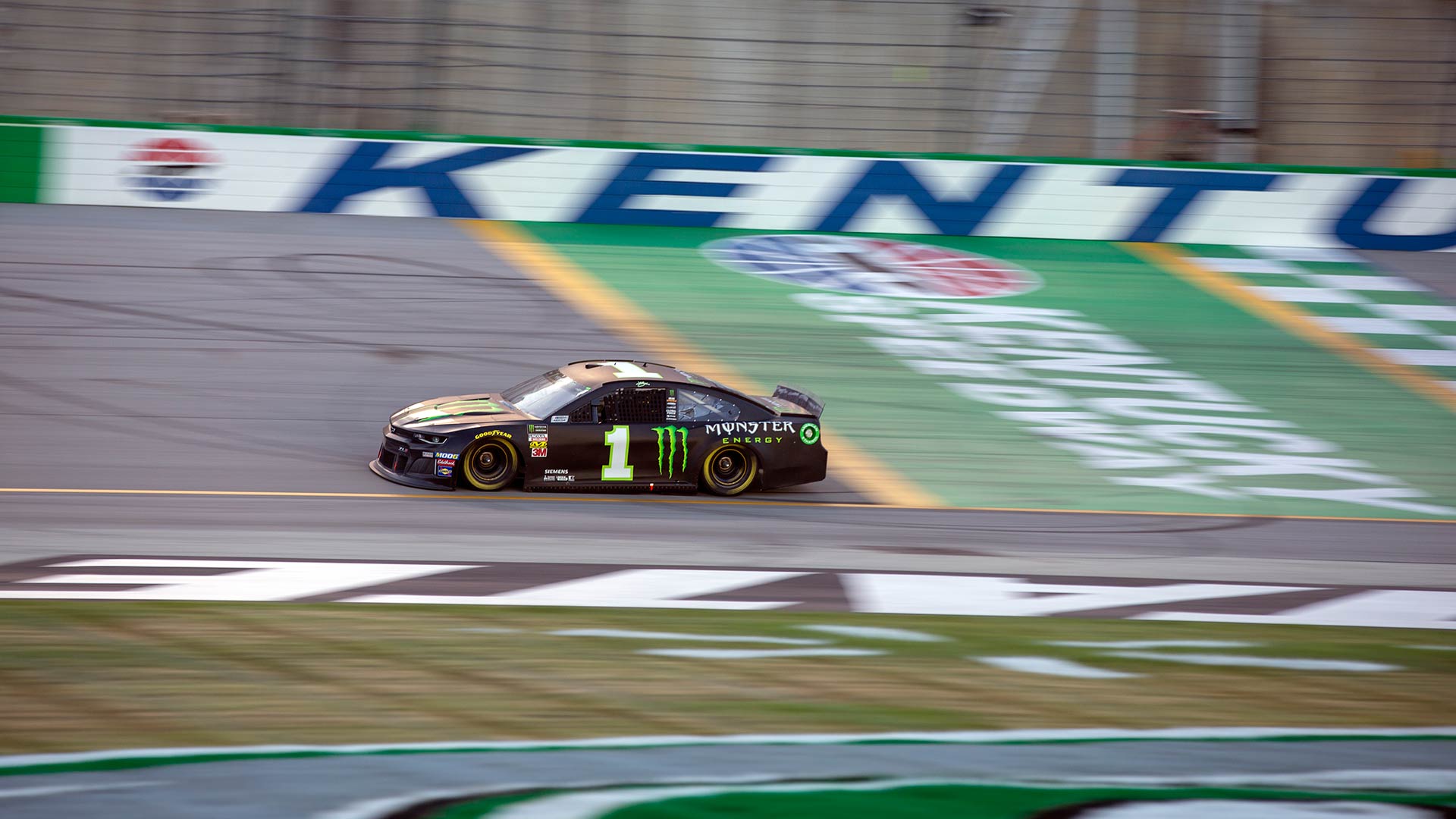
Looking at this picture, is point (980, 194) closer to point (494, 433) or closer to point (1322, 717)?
point (494, 433)

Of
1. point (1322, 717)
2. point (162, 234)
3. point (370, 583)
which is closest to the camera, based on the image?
point (1322, 717)

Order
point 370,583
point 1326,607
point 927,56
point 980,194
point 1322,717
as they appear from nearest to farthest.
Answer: point 1322,717 < point 370,583 < point 1326,607 < point 980,194 < point 927,56

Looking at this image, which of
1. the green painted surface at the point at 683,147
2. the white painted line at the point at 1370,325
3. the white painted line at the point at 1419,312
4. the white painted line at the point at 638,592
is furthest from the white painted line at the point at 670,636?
the white painted line at the point at 1419,312

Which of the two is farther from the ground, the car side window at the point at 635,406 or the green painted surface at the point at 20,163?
the green painted surface at the point at 20,163

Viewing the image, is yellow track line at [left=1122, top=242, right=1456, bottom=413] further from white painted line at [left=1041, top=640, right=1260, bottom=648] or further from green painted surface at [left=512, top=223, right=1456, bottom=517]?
white painted line at [left=1041, top=640, right=1260, bottom=648]

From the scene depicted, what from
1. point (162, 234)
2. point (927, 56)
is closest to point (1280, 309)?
point (927, 56)

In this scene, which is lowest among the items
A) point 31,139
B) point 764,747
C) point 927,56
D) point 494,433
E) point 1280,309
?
point 764,747

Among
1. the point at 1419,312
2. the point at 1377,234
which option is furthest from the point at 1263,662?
the point at 1377,234

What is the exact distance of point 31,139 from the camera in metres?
16.4

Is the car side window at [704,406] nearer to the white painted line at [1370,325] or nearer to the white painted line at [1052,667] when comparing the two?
the white painted line at [1052,667]

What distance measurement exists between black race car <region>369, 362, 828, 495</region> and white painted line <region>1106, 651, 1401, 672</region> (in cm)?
358

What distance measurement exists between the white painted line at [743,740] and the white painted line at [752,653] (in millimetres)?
1101

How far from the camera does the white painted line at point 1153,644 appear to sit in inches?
294

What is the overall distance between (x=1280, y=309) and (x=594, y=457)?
9.41 metres
